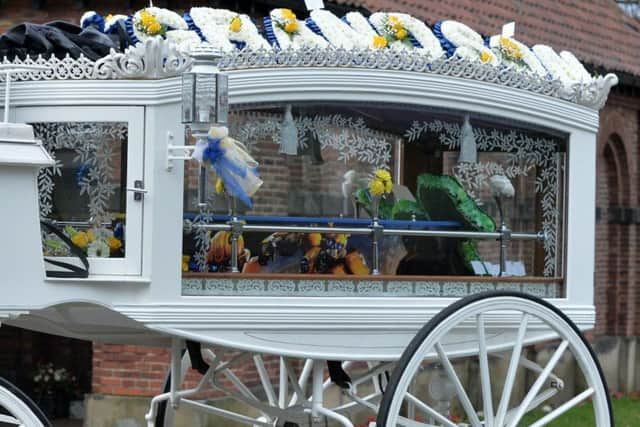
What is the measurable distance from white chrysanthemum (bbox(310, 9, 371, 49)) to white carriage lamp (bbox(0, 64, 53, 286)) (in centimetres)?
141

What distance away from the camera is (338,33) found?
673 cm

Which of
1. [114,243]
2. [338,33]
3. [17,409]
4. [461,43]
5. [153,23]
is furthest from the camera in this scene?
[461,43]

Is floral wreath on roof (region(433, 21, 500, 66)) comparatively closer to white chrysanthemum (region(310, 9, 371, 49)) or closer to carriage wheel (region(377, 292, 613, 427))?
white chrysanthemum (region(310, 9, 371, 49))

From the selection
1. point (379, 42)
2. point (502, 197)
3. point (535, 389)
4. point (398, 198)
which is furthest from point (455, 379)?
point (379, 42)

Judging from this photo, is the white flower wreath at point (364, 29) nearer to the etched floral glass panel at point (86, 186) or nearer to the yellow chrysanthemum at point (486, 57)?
the yellow chrysanthemum at point (486, 57)

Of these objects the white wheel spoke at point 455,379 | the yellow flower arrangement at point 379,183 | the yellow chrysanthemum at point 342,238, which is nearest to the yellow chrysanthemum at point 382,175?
the yellow flower arrangement at point 379,183

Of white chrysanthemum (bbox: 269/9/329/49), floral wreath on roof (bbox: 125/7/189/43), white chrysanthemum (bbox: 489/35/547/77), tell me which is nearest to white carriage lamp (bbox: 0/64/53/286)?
floral wreath on roof (bbox: 125/7/189/43)

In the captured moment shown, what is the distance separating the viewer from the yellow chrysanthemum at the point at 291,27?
21.8ft

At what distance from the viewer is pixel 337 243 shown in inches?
269

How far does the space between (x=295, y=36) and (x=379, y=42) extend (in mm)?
391

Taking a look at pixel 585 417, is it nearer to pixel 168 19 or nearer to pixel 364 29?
pixel 364 29

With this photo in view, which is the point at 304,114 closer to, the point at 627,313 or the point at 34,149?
the point at 34,149

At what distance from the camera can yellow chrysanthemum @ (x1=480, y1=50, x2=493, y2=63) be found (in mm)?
7105

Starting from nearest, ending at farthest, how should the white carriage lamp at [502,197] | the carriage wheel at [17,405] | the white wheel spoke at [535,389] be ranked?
the carriage wheel at [17,405], the white wheel spoke at [535,389], the white carriage lamp at [502,197]
